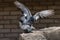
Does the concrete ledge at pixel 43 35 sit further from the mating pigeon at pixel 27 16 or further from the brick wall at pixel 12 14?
the brick wall at pixel 12 14

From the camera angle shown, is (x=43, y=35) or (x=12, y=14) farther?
(x=12, y=14)

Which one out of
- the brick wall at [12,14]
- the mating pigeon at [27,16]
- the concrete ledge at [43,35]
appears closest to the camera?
the concrete ledge at [43,35]

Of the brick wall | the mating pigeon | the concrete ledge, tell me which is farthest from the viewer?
the brick wall

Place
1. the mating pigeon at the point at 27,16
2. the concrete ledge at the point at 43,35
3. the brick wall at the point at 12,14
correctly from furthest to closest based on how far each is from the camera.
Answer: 1. the brick wall at the point at 12,14
2. the mating pigeon at the point at 27,16
3. the concrete ledge at the point at 43,35

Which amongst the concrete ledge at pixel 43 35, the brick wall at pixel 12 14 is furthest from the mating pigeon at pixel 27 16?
the brick wall at pixel 12 14

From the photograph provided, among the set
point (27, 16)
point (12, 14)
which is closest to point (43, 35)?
point (27, 16)

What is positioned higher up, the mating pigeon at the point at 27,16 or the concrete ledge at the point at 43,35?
the mating pigeon at the point at 27,16

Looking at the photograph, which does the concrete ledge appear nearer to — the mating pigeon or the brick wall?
the mating pigeon

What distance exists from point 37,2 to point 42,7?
0.17 m

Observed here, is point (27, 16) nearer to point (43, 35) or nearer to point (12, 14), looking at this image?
point (43, 35)

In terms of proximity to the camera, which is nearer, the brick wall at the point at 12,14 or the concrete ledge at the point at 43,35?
the concrete ledge at the point at 43,35

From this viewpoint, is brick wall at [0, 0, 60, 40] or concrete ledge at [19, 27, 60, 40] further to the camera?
brick wall at [0, 0, 60, 40]

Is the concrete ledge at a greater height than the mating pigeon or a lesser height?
lesser

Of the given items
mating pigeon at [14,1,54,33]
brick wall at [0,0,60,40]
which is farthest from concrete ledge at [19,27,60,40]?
brick wall at [0,0,60,40]
